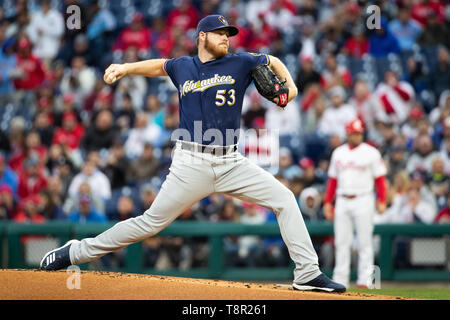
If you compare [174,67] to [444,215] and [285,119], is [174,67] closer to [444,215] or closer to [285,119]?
[444,215]

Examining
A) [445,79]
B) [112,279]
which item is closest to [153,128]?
[445,79]

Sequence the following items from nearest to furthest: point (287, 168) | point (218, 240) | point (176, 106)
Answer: point (218, 240) < point (287, 168) < point (176, 106)

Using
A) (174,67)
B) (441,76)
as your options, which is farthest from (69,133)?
(174,67)

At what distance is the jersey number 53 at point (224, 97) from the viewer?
16.0ft

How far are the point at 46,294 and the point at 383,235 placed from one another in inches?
219

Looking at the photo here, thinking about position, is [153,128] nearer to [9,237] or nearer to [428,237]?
[9,237]

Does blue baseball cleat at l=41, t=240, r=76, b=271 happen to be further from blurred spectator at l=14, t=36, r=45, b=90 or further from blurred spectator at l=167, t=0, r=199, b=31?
blurred spectator at l=167, t=0, r=199, b=31

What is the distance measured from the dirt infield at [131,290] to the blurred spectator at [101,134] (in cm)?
641

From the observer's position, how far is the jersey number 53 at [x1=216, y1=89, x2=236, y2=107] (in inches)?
192

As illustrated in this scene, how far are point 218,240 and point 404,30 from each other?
18.6ft

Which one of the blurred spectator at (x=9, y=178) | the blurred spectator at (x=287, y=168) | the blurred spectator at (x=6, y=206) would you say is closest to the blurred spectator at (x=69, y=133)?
the blurred spectator at (x=9, y=178)

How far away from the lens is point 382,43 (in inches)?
486

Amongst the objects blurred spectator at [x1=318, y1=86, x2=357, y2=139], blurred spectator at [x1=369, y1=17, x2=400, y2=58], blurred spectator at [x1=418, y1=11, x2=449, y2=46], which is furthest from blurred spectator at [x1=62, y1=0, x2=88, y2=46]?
blurred spectator at [x1=418, y1=11, x2=449, y2=46]

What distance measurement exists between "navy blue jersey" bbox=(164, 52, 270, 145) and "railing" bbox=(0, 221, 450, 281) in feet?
14.8
